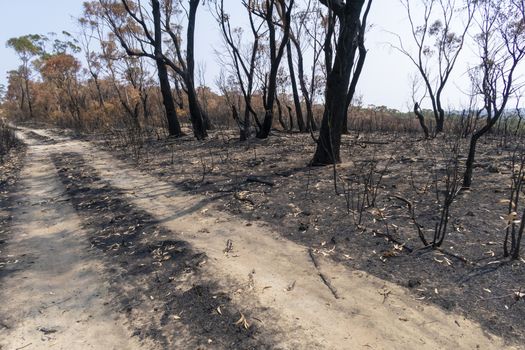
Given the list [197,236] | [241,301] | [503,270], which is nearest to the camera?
[241,301]

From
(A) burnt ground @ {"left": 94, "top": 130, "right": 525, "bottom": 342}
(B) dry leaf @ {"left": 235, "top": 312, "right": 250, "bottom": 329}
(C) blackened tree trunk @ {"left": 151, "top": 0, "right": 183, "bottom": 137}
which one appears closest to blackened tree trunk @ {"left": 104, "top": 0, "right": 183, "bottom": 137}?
(C) blackened tree trunk @ {"left": 151, "top": 0, "right": 183, "bottom": 137}

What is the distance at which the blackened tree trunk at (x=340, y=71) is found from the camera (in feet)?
20.6

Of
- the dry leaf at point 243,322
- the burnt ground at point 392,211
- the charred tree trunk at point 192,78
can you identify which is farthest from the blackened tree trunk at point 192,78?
the dry leaf at point 243,322

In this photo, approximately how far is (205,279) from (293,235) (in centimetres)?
137

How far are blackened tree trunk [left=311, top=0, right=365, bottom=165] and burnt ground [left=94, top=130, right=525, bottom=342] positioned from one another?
2.01 feet

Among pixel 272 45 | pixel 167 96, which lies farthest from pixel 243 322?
pixel 167 96

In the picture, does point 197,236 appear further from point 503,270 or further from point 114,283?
point 503,270

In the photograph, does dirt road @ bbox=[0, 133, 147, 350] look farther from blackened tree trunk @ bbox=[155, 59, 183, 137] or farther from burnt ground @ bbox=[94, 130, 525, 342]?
blackened tree trunk @ bbox=[155, 59, 183, 137]

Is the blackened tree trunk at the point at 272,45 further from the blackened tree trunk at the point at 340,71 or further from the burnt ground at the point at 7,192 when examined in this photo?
the burnt ground at the point at 7,192

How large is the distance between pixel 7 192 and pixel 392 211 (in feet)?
21.9

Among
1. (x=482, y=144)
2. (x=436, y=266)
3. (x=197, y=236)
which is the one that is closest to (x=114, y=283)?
(x=197, y=236)

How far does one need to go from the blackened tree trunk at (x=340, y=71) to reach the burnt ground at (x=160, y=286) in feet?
10.3

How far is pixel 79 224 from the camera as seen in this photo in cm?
502

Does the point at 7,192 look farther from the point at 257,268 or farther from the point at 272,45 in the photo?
the point at 272,45
